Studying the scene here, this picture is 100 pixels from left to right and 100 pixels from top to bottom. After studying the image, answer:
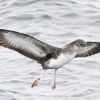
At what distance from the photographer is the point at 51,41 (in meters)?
13.8

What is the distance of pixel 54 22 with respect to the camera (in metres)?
15.6

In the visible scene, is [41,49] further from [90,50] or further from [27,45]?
[90,50]

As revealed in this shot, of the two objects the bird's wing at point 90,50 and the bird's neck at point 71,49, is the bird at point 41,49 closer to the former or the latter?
the bird's neck at point 71,49

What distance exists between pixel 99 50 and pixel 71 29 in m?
5.27

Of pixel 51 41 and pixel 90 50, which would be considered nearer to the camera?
pixel 90 50

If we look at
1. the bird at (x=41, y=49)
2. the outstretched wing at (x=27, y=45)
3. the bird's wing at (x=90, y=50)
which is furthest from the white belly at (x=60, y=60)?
the bird's wing at (x=90, y=50)

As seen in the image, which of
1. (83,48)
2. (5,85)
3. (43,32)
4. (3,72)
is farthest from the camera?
(43,32)

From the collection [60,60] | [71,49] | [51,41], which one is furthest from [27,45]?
[51,41]

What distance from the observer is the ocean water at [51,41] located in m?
11.0

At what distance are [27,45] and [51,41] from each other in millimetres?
5214

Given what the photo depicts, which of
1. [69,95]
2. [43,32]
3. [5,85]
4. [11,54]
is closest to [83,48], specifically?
[69,95]

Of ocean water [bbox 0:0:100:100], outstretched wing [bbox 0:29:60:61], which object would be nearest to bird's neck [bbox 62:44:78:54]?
outstretched wing [bbox 0:29:60:61]

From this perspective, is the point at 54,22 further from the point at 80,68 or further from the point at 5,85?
the point at 5,85

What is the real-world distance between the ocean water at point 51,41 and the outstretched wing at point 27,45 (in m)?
2.10
